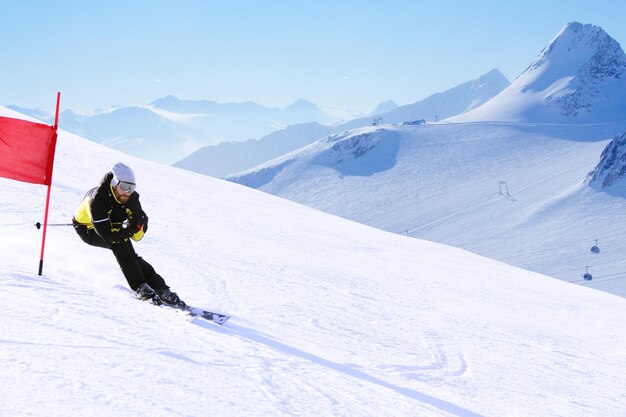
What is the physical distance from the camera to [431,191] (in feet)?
352

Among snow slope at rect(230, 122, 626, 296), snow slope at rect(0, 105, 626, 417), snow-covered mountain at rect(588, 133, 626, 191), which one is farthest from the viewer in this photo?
snow-covered mountain at rect(588, 133, 626, 191)

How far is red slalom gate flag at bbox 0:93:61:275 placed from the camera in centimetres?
668

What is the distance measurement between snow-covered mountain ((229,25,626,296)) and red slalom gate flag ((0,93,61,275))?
195 feet

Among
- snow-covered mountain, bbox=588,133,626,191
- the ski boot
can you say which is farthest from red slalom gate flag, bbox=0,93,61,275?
snow-covered mountain, bbox=588,133,626,191

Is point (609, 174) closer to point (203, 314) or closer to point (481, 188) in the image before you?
point (481, 188)

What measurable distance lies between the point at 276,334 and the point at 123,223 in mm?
2113

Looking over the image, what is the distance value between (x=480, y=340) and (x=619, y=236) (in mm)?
75453

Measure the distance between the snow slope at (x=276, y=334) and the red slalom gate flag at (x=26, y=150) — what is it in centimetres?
100

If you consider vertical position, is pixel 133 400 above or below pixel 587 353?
above

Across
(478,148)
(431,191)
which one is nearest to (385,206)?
(431,191)

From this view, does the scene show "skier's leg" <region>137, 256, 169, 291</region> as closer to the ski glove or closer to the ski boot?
the ski boot

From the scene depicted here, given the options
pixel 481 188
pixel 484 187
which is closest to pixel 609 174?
pixel 484 187

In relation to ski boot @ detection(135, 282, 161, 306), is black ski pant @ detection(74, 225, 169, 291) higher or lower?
higher

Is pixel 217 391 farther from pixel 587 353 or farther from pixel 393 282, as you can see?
pixel 393 282
